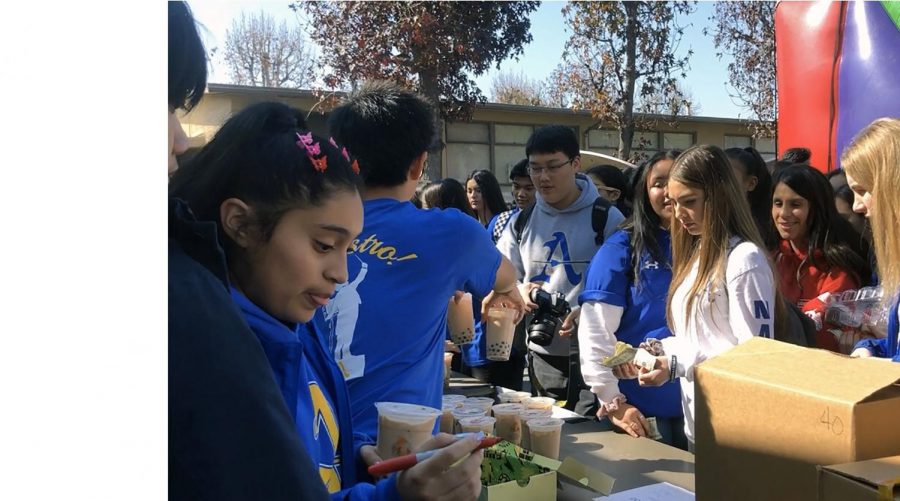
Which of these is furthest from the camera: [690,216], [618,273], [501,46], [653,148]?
[653,148]

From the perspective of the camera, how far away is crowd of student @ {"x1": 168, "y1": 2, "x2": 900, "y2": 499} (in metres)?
0.69

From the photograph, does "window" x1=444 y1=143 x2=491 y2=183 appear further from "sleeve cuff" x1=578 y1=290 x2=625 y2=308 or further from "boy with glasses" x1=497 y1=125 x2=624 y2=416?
"sleeve cuff" x1=578 y1=290 x2=625 y2=308

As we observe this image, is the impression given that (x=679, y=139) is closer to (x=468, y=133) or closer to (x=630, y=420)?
(x=468, y=133)

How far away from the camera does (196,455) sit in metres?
0.65

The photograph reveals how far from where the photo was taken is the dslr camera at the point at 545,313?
2.92 m

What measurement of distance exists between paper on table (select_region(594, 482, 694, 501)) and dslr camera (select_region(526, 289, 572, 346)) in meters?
1.17

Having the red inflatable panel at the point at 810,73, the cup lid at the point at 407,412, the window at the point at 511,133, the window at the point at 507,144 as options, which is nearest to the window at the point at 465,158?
the window at the point at 507,144

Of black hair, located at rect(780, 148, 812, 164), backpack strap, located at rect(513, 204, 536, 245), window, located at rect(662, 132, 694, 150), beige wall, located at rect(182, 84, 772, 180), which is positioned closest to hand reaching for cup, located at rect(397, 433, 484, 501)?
backpack strap, located at rect(513, 204, 536, 245)

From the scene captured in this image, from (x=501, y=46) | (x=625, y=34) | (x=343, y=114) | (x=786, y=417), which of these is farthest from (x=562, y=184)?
(x=625, y=34)

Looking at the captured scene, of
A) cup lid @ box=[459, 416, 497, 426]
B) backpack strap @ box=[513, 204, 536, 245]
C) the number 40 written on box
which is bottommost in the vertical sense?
cup lid @ box=[459, 416, 497, 426]

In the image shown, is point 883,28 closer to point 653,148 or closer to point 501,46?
point 501,46

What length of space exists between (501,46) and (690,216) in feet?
23.9

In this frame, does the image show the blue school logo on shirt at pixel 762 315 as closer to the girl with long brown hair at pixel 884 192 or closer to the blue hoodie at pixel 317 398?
the girl with long brown hair at pixel 884 192

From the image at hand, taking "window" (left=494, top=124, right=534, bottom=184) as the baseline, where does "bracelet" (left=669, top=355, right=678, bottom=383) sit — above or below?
below
